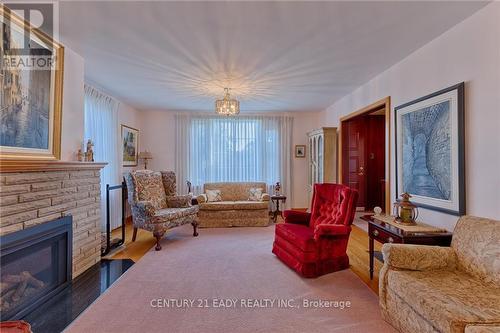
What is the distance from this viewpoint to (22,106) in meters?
2.14

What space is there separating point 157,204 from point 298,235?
2.58 meters

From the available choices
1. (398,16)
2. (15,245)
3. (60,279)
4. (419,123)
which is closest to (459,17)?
(398,16)

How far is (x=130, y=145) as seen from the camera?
553cm

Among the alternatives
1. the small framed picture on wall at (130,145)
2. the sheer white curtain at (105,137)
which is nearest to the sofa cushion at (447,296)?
the sheer white curtain at (105,137)

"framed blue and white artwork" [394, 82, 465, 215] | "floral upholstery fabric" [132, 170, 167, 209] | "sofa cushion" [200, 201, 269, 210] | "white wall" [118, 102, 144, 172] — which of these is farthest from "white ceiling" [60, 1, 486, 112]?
"sofa cushion" [200, 201, 269, 210]

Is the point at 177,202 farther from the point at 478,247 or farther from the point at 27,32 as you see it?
the point at 478,247

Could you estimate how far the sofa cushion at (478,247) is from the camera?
66.9 inches

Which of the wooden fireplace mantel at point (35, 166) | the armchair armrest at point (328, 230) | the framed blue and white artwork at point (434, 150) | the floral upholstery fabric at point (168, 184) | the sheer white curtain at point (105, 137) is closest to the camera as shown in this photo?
the wooden fireplace mantel at point (35, 166)

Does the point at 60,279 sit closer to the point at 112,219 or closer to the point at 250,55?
the point at 112,219

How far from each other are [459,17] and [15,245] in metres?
4.17

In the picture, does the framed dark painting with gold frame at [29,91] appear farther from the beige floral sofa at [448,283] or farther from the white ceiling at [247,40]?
the beige floral sofa at [448,283]

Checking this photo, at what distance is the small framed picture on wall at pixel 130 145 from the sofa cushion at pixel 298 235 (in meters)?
3.75

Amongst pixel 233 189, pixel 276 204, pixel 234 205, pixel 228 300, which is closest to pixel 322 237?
pixel 228 300

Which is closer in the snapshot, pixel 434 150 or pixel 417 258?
pixel 417 258
